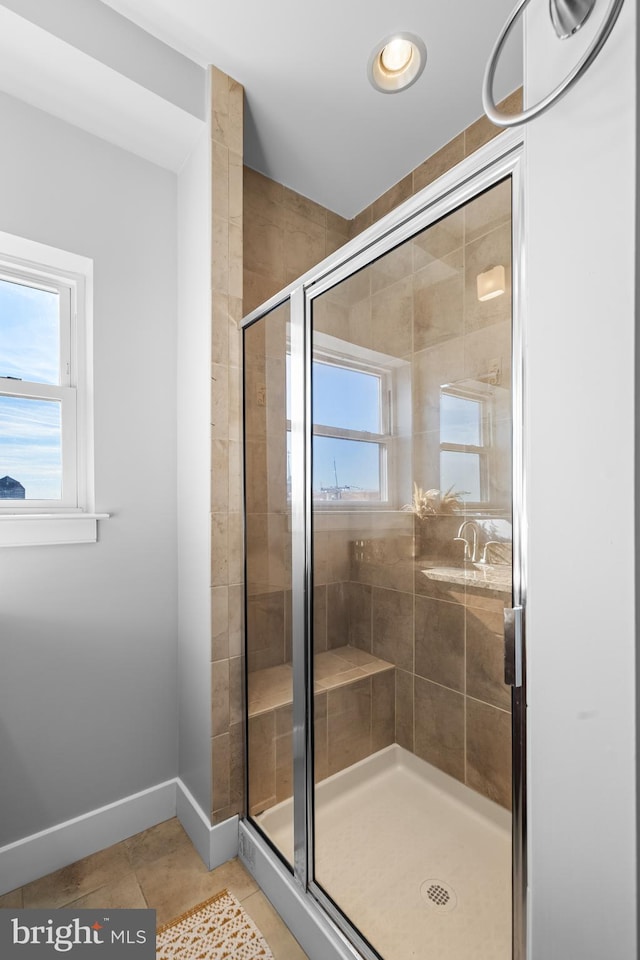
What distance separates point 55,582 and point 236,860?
1.05 m

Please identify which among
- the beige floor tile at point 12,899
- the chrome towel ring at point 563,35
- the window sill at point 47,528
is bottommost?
the beige floor tile at point 12,899

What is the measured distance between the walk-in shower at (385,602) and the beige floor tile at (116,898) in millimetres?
357

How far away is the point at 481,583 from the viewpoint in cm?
107

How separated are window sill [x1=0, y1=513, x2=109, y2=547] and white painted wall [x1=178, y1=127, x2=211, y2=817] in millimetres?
298

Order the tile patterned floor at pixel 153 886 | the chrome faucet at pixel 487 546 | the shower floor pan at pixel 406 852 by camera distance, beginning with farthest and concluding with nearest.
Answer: the tile patterned floor at pixel 153 886 < the shower floor pan at pixel 406 852 < the chrome faucet at pixel 487 546

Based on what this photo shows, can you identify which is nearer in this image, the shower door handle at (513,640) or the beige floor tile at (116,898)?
the shower door handle at (513,640)

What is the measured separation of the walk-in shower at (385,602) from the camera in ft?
3.51

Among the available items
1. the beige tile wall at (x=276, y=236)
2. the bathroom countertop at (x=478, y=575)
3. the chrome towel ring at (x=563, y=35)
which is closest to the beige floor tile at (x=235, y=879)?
the bathroom countertop at (x=478, y=575)

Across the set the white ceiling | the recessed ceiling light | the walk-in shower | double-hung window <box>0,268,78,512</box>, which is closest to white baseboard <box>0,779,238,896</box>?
the walk-in shower

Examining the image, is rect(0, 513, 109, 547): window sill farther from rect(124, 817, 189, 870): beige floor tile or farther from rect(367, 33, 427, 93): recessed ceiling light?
rect(367, 33, 427, 93): recessed ceiling light

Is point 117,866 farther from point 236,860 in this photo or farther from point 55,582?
point 55,582

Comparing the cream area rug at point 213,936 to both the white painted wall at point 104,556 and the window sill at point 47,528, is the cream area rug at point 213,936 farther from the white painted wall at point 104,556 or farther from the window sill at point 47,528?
the window sill at point 47,528

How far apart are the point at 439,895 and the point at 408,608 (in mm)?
700

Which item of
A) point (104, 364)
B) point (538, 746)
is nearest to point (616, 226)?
point (538, 746)
